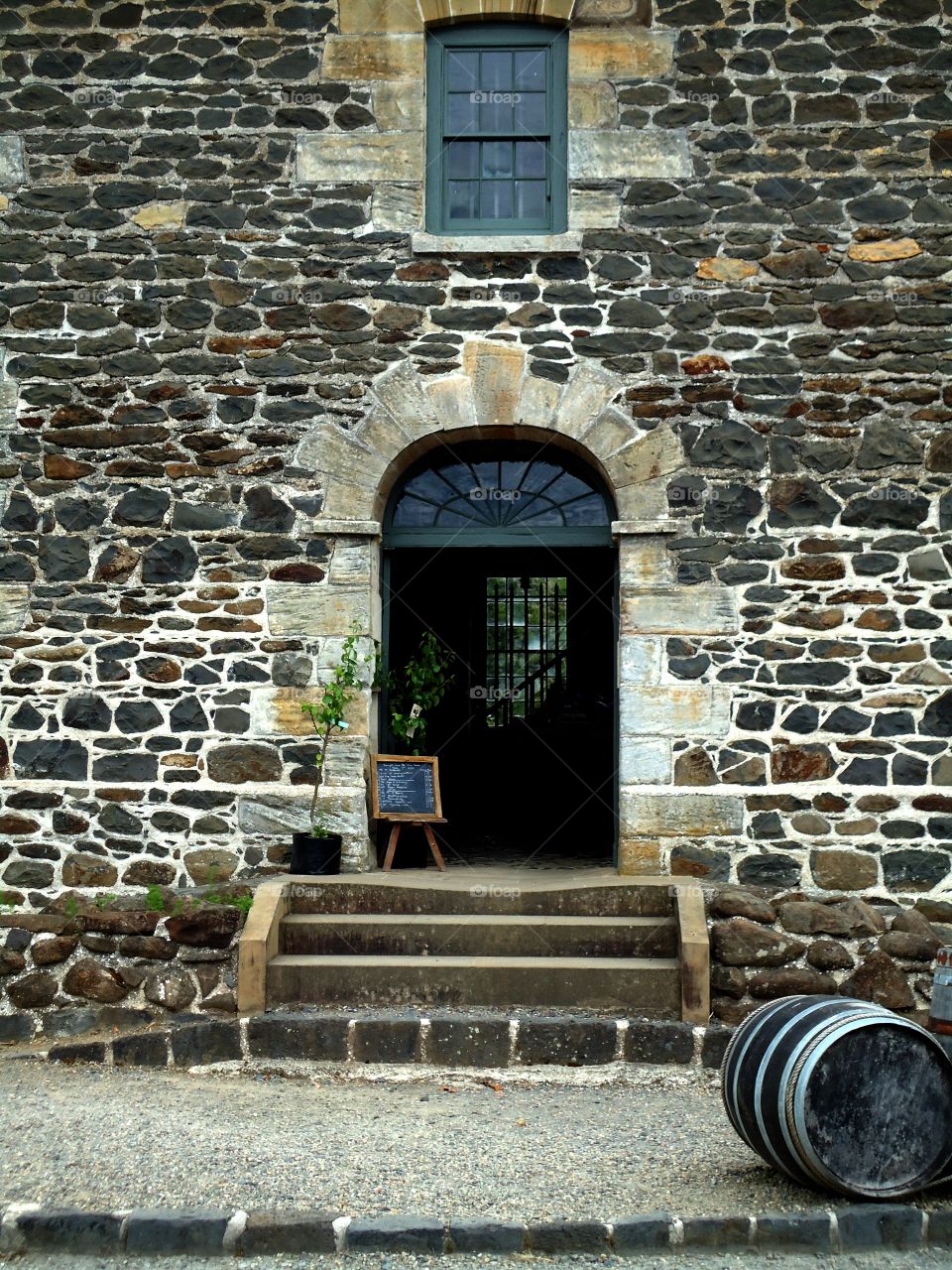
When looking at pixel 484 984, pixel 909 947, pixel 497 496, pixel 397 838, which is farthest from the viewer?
pixel 497 496

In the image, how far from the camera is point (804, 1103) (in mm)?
4609

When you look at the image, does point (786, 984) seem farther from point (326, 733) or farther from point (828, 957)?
point (326, 733)

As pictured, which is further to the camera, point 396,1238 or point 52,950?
point 52,950

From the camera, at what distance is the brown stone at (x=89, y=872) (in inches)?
311

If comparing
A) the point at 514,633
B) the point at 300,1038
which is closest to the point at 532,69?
the point at 300,1038

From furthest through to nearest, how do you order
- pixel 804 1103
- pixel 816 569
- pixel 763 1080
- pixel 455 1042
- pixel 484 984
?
pixel 816 569 → pixel 484 984 → pixel 455 1042 → pixel 763 1080 → pixel 804 1103

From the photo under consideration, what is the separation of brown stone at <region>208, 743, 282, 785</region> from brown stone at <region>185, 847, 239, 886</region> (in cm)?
43

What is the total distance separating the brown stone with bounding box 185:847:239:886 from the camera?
7.86 m

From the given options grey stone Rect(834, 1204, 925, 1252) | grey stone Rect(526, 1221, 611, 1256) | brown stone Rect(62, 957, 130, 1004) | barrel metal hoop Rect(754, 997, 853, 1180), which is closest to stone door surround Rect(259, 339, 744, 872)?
brown stone Rect(62, 957, 130, 1004)

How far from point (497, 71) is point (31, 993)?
20.1 feet

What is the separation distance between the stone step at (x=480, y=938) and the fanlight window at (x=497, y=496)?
100 inches

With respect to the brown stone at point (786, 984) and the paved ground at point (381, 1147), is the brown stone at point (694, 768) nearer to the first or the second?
the brown stone at point (786, 984)

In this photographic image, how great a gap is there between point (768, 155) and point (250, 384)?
11.2 feet

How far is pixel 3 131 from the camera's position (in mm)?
8242
